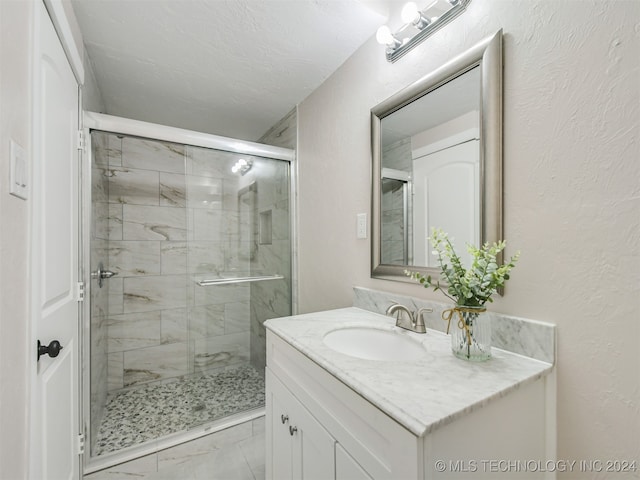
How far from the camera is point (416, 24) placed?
1.15 metres

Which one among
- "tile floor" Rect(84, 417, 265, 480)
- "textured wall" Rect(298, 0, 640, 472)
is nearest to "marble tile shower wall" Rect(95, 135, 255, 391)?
"tile floor" Rect(84, 417, 265, 480)

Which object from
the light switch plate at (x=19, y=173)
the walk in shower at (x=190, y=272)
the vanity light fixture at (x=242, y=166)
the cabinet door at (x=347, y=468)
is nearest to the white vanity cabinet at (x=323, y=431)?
the cabinet door at (x=347, y=468)

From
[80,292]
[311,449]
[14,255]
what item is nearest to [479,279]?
[311,449]

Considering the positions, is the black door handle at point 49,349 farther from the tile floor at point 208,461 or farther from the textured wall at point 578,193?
the textured wall at point 578,193

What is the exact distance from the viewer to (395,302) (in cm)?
128

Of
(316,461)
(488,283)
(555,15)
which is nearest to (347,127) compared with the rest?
(555,15)

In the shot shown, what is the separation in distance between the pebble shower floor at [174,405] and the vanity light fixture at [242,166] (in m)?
1.59

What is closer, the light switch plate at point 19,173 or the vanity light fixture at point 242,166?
the light switch plate at point 19,173

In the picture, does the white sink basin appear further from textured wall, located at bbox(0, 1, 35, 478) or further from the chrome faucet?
textured wall, located at bbox(0, 1, 35, 478)

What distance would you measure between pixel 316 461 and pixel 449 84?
133 centimetres

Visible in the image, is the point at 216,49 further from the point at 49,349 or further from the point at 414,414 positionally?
the point at 414,414

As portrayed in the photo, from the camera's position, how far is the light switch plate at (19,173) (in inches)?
26.7

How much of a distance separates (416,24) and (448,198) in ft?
2.30

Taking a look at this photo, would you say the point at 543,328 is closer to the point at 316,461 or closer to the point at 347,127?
the point at 316,461
